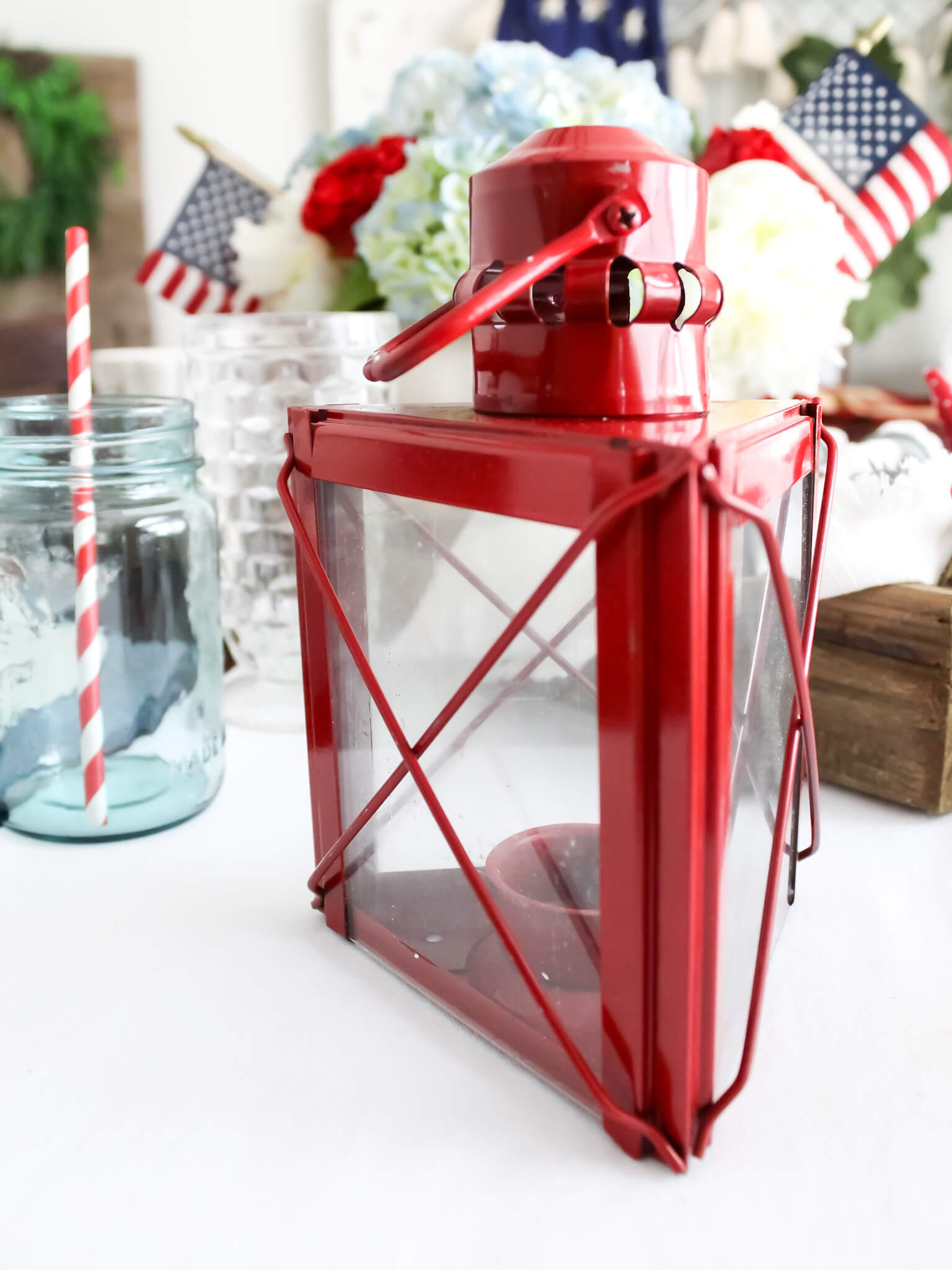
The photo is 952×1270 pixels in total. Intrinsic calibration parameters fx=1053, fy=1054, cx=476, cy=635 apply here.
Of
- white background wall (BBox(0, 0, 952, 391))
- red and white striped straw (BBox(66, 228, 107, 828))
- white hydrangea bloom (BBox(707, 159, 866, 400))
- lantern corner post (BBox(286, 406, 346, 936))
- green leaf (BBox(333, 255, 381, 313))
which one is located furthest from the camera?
white background wall (BBox(0, 0, 952, 391))

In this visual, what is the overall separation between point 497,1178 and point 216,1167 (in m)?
0.09

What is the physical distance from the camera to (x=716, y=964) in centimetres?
32

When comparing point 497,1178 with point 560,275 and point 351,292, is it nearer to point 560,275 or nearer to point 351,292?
point 560,275

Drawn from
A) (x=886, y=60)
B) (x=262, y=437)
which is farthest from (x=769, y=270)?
(x=886, y=60)

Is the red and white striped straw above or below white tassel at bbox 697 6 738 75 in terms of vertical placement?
below

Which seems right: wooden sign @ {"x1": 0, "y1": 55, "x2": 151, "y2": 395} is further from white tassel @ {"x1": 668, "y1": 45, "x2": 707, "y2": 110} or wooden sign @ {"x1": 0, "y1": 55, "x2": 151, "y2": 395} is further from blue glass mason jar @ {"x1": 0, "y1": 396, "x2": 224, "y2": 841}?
blue glass mason jar @ {"x1": 0, "y1": 396, "x2": 224, "y2": 841}

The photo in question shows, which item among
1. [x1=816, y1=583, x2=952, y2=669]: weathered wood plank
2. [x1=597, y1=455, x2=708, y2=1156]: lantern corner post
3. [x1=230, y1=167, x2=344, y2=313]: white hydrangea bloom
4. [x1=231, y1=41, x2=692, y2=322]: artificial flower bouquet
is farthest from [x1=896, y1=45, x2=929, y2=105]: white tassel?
[x1=597, y1=455, x2=708, y2=1156]: lantern corner post

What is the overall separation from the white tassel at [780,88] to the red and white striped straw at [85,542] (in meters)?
0.84

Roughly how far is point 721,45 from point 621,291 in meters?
0.94

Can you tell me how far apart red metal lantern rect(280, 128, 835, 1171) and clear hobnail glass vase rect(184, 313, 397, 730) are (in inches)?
11.4

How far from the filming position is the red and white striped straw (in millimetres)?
529

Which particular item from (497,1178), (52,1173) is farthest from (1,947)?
(497,1178)

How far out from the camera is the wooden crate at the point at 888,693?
536mm

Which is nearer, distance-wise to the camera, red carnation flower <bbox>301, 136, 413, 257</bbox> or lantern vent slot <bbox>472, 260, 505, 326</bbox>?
lantern vent slot <bbox>472, 260, 505, 326</bbox>
